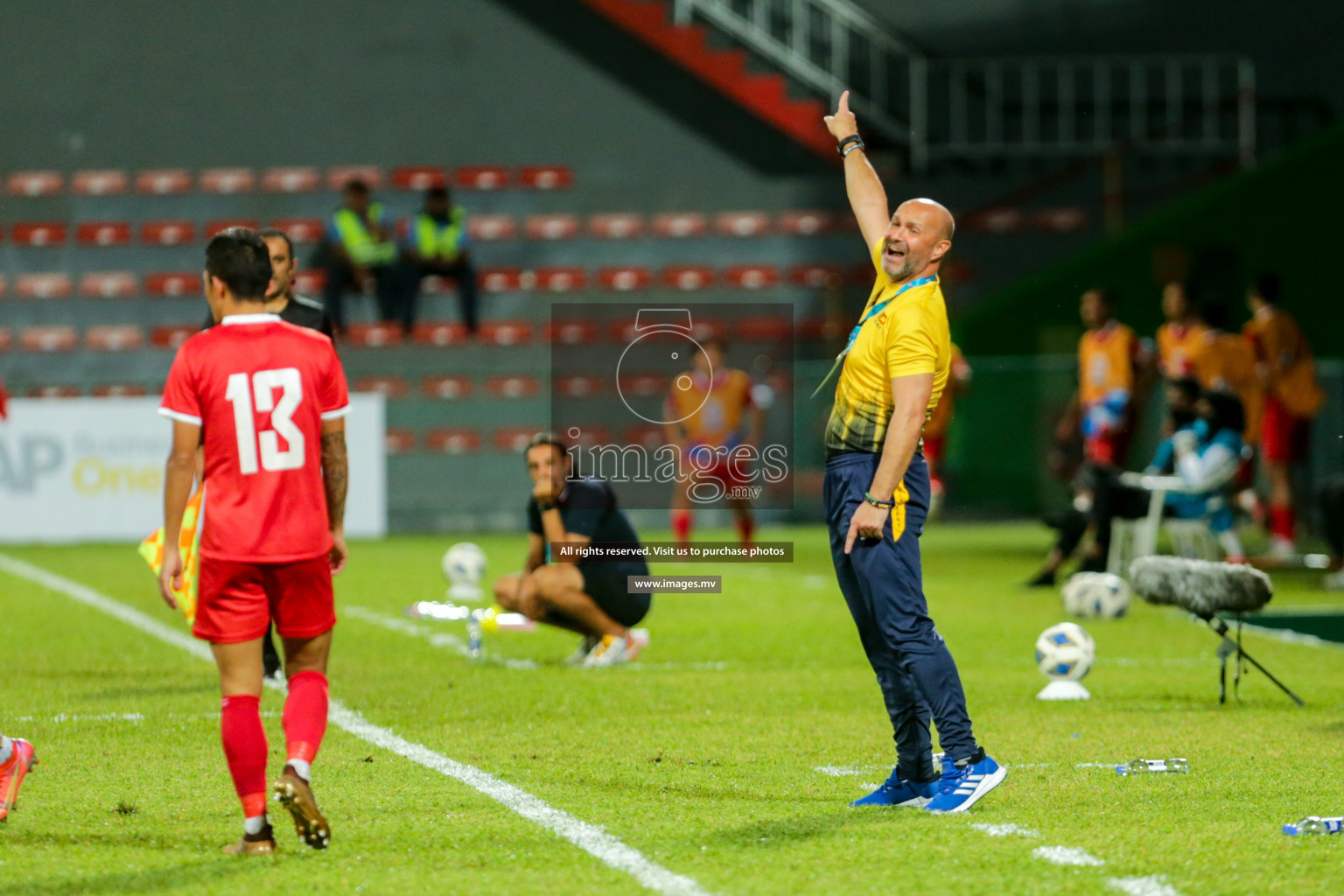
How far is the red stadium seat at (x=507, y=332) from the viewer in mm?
23144

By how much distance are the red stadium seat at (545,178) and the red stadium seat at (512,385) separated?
138 inches

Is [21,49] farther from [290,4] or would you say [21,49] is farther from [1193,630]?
[1193,630]

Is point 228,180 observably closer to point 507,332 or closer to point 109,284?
point 109,284

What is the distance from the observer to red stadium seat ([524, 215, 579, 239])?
24500mm

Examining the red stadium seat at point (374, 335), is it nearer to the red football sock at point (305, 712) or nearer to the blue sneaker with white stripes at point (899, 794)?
the blue sneaker with white stripes at point (899, 794)

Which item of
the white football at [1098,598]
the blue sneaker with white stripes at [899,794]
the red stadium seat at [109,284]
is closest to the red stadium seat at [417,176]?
the red stadium seat at [109,284]

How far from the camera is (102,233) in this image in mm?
24391

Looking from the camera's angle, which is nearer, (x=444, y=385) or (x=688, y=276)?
(x=444, y=385)

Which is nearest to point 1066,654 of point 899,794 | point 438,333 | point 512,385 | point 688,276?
point 899,794

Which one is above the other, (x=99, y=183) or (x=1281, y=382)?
(x=99, y=183)

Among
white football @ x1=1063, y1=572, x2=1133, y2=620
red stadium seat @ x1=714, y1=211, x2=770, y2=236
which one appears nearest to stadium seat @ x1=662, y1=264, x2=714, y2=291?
red stadium seat @ x1=714, y1=211, x2=770, y2=236

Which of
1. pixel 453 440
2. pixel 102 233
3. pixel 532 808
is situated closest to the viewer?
pixel 532 808

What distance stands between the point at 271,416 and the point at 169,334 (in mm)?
19364

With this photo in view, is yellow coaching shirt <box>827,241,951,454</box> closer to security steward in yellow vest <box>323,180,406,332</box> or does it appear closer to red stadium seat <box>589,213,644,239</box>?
security steward in yellow vest <box>323,180,406,332</box>
